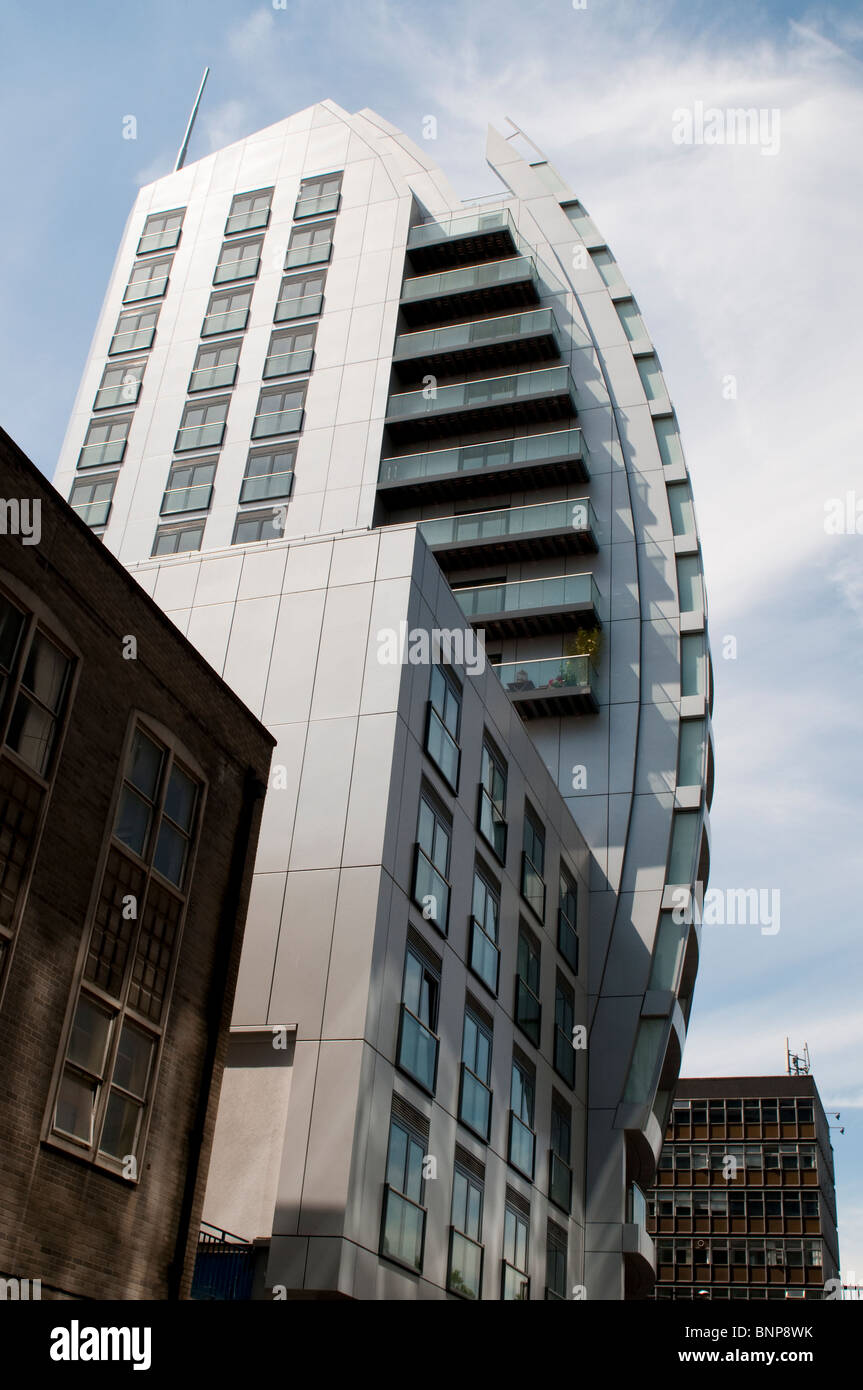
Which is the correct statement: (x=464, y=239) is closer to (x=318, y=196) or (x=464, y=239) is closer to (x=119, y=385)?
(x=318, y=196)

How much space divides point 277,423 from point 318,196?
12.8 m

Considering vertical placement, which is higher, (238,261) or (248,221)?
(248,221)

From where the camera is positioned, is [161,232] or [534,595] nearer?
[534,595]

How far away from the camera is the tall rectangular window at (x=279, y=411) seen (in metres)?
47.2

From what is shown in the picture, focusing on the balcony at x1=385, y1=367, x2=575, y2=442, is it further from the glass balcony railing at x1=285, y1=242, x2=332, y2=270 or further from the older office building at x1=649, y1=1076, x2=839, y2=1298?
the older office building at x1=649, y1=1076, x2=839, y2=1298

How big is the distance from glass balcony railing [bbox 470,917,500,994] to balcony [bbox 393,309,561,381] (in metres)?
26.7

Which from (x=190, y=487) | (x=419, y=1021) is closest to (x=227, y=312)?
(x=190, y=487)

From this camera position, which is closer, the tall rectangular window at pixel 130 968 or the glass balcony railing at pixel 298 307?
the tall rectangular window at pixel 130 968

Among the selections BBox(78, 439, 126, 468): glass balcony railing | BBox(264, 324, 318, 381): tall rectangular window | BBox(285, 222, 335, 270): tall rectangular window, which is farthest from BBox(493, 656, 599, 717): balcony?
BBox(285, 222, 335, 270): tall rectangular window

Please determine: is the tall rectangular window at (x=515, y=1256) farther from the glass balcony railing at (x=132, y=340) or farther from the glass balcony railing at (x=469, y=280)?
the glass balcony railing at (x=132, y=340)

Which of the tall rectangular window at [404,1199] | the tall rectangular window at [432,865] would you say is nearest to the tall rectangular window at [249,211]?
the tall rectangular window at [432,865]

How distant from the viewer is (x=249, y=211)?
55.2 meters

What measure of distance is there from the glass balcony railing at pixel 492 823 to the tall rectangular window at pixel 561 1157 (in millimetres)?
6647
